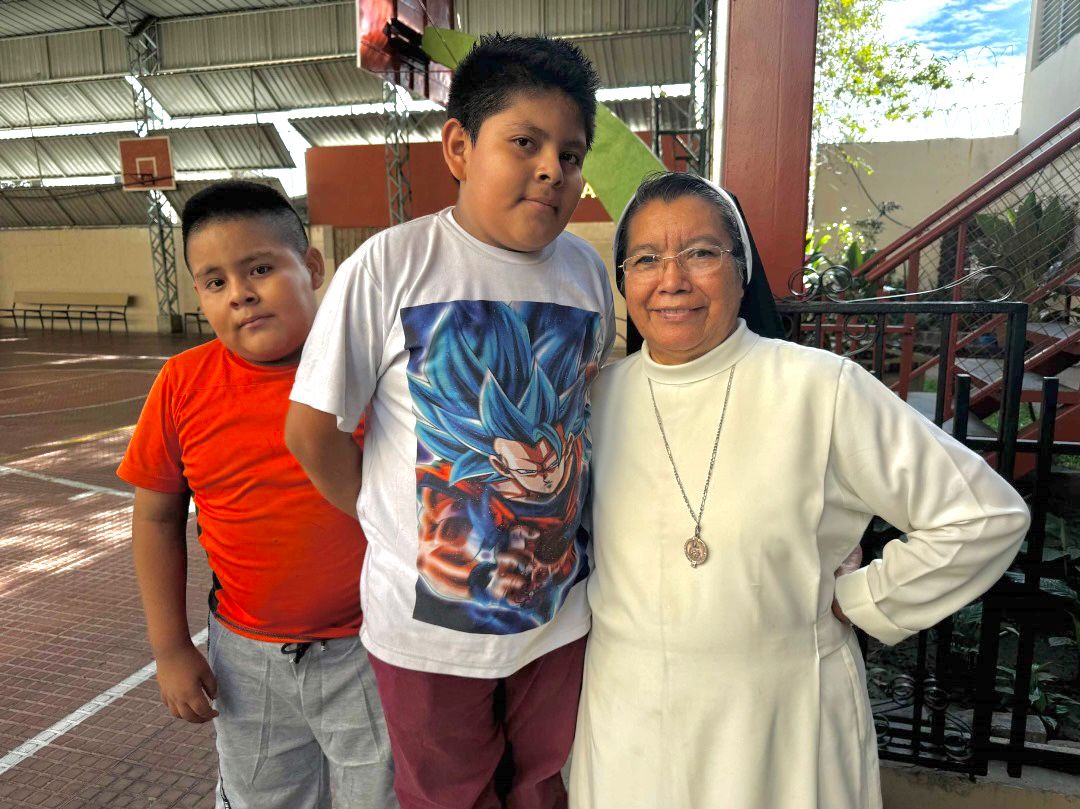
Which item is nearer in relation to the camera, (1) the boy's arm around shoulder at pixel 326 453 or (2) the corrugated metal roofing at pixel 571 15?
(1) the boy's arm around shoulder at pixel 326 453

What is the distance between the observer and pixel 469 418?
4.14 feet

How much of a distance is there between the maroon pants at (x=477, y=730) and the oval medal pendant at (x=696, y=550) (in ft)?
0.99

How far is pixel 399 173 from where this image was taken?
14.6 m

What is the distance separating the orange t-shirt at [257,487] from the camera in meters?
1.44

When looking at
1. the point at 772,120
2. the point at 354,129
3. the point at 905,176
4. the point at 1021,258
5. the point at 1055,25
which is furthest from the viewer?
the point at 354,129

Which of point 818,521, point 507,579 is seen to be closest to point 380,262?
point 507,579

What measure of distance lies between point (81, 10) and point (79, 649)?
16.6 m

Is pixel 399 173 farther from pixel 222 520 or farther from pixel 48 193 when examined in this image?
pixel 222 520

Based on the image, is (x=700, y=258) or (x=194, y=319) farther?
(x=194, y=319)

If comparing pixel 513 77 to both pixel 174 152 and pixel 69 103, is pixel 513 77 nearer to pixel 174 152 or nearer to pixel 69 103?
pixel 174 152

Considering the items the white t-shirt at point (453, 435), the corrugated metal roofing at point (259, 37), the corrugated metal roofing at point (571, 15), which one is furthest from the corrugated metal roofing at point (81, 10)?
the white t-shirt at point (453, 435)

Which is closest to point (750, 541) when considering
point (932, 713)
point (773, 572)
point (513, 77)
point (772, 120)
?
point (773, 572)

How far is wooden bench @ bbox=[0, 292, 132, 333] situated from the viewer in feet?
63.4

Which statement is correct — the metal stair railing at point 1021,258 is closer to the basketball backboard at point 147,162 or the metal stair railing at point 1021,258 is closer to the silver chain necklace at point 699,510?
the silver chain necklace at point 699,510
